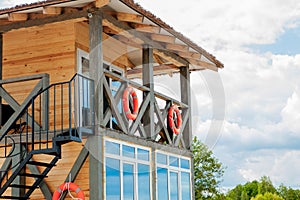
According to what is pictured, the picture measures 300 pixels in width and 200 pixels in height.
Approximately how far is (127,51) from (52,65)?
2827 mm

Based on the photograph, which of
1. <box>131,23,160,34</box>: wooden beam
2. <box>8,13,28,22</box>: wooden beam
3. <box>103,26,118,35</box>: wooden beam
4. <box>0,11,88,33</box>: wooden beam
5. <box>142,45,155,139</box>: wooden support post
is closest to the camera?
<box>0,11,88,33</box>: wooden beam

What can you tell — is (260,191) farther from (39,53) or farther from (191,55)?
(39,53)

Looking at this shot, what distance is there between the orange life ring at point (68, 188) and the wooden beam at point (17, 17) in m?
3.04

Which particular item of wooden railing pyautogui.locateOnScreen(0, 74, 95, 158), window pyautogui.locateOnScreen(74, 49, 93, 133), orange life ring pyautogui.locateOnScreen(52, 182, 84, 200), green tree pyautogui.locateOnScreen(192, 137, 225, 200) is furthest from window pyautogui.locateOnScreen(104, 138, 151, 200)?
green tree pyautogui.locateOnScreen(192, 137, 225, 200)

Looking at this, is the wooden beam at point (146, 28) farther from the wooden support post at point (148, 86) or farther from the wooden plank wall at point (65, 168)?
the wooden plank wall at point (65, 168)

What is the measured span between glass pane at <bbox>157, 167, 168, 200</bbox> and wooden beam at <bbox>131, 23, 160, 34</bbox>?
2.82 meters

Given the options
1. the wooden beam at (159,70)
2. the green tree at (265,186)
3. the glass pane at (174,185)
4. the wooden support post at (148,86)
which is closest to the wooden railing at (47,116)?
the wooden support post at (148,86)

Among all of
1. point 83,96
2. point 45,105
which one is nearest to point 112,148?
point 83,96

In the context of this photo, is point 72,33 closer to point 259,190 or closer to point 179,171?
point 179,171

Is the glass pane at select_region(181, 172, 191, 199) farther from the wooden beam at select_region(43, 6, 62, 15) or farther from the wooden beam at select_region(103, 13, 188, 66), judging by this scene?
the wooden beam at select_region(43, 6, 62, 15)

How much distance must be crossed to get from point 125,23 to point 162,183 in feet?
11.2

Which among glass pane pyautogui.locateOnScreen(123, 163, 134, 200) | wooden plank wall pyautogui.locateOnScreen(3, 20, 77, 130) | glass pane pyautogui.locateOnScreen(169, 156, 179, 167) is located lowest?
glass pane pyautogui.locateOnScreen(123, 163, 134, 200)

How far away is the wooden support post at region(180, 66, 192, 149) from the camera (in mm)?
14188

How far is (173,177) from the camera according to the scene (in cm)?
1316
